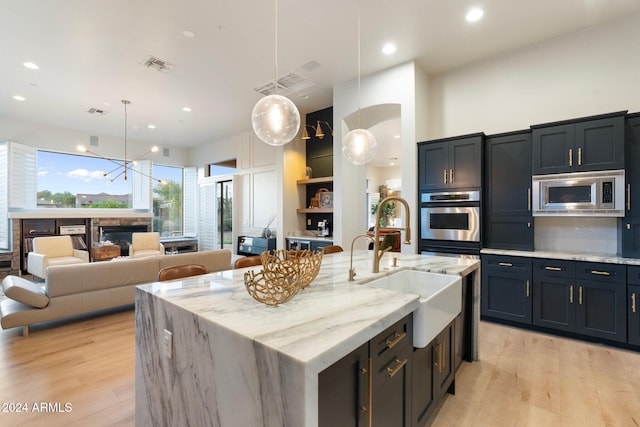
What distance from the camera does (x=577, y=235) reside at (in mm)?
3484

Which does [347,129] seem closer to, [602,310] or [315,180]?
[315,180]

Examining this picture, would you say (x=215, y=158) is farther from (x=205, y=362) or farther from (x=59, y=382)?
(x=205, y=362)

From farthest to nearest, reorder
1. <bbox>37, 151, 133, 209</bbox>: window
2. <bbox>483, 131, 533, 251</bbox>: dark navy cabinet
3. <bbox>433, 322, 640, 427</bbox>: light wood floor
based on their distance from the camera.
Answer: <bbox>37, 151, 133, 209</bbox>: window
<bbox>483, 131, 533, 251</bbox>: dark navy cabinet
<bbox>433, 322, 640, 427</bbox>: light wood floor

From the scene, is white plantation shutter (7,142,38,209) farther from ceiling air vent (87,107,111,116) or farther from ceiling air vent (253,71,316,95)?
ceiling air vent (253,71,316,95)

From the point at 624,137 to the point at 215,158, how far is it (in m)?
8.02

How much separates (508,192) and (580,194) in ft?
2.21

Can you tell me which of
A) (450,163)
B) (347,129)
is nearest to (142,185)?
(347,129)

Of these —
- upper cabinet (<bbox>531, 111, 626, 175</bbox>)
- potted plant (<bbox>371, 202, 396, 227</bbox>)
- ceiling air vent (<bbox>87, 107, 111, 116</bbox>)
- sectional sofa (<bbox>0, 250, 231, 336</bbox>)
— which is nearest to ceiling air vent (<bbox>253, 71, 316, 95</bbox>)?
sectional sofa (<bbox>0, 250, 231, 336</bbox>)

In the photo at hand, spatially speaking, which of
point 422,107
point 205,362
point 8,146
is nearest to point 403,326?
point 205,362

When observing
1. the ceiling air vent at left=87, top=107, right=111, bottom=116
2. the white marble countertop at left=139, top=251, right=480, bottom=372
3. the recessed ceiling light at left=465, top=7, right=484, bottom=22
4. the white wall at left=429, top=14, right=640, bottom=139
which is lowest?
the white marble countertop at left=139, top=251, right=480, bottom=372

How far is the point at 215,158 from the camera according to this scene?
8219 millimetres

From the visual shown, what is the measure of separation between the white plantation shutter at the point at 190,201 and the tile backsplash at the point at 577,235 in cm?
831

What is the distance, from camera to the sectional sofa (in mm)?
3157

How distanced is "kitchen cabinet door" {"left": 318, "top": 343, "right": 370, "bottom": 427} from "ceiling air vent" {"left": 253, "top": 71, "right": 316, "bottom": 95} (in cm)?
420
